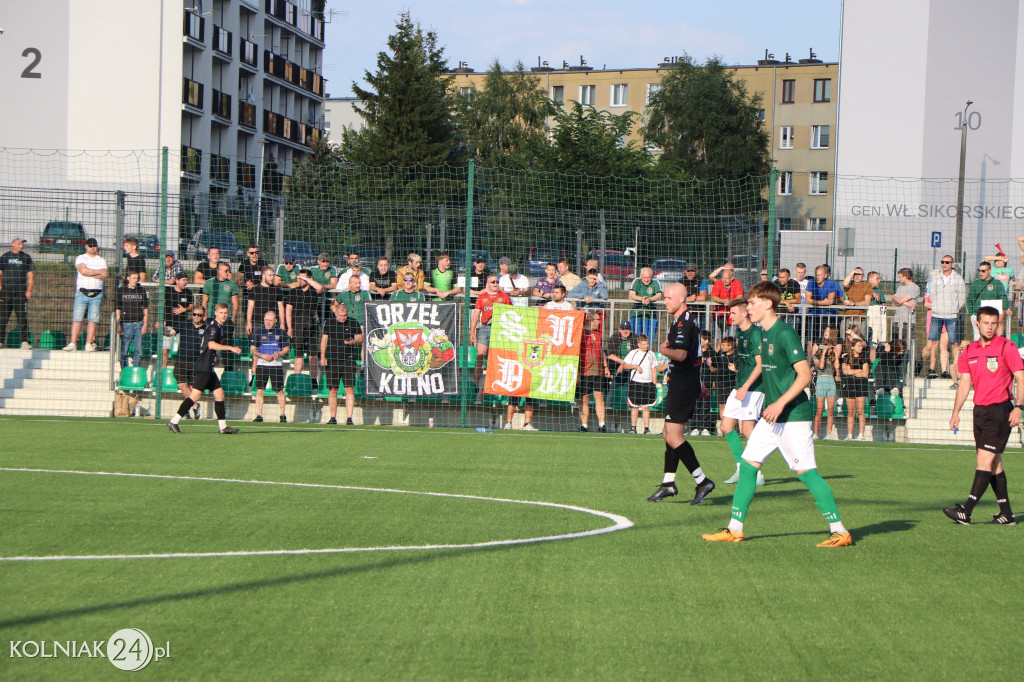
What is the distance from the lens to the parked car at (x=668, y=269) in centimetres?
1855

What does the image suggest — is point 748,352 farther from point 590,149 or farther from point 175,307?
point 590,149

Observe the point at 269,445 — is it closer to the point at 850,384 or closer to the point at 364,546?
the point at 364,546

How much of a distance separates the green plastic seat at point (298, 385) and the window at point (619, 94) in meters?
67.3

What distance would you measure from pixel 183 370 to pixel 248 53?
145ft

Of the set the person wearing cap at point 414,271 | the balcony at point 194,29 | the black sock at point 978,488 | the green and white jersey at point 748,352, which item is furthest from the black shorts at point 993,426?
the balcony at point 194,29

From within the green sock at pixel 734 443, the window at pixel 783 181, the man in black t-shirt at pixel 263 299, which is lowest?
the green sock at pixel 734 443

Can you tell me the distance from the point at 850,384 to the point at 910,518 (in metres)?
7.26

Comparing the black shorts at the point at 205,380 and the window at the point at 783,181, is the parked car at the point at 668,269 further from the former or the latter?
the black shorts at the point at 205,380

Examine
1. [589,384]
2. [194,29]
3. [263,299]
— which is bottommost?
[589,384]

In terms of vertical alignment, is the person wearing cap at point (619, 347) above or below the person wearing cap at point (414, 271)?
below

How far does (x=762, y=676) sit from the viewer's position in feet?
14.1

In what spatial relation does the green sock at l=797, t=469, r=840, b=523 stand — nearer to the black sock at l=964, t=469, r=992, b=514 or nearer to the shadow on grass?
the black sock at l=964, t=469, r=992, b=514

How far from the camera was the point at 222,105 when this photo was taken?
51.1m

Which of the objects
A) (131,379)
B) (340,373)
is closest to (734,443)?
(340,373)
